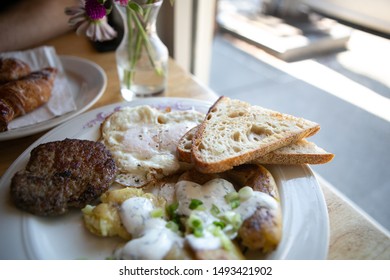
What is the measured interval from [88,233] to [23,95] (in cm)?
77

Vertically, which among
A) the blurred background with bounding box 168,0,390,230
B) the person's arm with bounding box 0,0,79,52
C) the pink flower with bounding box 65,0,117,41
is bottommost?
the blurred background with bounding box 168,0,390,230

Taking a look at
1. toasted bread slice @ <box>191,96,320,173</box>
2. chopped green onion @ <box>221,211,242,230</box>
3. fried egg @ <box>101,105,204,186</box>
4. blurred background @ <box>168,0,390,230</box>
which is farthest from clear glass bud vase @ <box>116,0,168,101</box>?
chopped green onion @ <box>221,211,242,230</box>

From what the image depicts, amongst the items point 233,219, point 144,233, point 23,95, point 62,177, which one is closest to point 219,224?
point 233,219

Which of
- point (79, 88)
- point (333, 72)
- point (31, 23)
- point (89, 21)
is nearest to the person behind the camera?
point (89, 21)

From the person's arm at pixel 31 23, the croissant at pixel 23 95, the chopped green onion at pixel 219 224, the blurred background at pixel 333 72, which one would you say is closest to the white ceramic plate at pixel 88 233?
the chopped green onion at pixel 219 224

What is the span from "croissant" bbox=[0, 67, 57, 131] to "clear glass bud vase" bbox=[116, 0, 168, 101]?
1.15 ft

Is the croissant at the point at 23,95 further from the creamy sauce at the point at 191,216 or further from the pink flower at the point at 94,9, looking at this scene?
the creamy sauce at the point at 191,216

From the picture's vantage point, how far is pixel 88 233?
0.93 m

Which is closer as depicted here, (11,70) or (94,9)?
(94,9)

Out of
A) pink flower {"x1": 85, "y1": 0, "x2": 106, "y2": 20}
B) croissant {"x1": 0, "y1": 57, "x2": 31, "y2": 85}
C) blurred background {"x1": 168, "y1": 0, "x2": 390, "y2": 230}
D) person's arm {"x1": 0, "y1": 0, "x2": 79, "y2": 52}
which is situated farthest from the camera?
blurred background {"x1": 168, "y1": 0, "x2": 390, "y2": 230}

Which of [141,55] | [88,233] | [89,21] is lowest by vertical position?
[88,233]

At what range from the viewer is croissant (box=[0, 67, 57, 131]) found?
1291 millimetres

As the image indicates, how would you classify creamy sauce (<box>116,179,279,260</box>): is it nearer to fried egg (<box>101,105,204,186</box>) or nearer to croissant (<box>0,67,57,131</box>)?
Result: fried egg (<box>101,105,204,186</box>)

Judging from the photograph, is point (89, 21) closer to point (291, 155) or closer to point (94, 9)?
point (94, 9)
